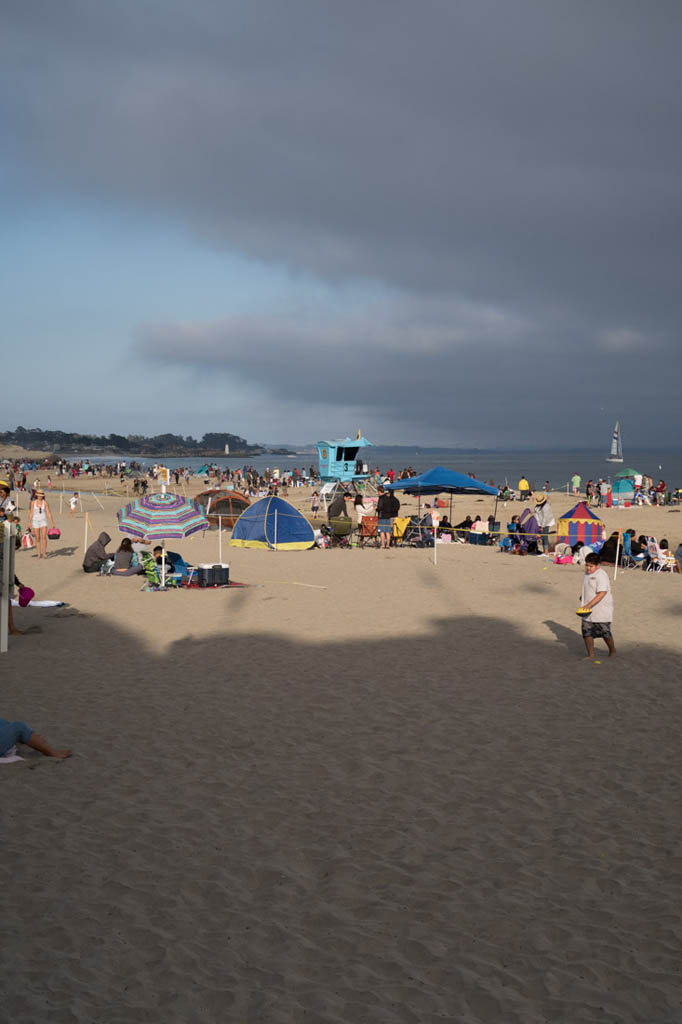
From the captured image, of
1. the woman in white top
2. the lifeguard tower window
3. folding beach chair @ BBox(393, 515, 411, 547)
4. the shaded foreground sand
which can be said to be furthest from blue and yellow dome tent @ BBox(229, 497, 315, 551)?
the lifeguard tower window

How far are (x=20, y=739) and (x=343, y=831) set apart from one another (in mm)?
2909

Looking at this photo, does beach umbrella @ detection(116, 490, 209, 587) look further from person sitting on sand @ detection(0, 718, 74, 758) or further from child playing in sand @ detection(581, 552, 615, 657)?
person sitting on sand @ detection(0, 718, 74, 758)

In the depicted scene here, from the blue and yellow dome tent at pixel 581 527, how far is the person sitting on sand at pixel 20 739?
16.4m

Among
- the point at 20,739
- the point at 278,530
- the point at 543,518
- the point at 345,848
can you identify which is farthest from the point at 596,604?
the point at 278,530

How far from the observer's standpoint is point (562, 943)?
13.5 ft

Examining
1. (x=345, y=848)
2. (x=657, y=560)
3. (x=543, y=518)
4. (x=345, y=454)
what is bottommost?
(x=345, y=848)

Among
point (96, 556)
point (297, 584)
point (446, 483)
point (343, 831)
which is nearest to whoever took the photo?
point (343, 831)

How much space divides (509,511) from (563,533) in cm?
1625

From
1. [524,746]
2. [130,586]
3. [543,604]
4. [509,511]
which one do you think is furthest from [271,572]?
[509,511]

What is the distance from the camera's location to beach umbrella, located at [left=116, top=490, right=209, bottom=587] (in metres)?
14.7

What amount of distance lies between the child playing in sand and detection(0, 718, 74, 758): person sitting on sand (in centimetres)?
659

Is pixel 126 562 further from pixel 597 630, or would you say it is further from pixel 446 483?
pixel 597 630

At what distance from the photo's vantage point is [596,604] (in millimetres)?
9938

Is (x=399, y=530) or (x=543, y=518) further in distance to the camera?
(x=399, y=530)
